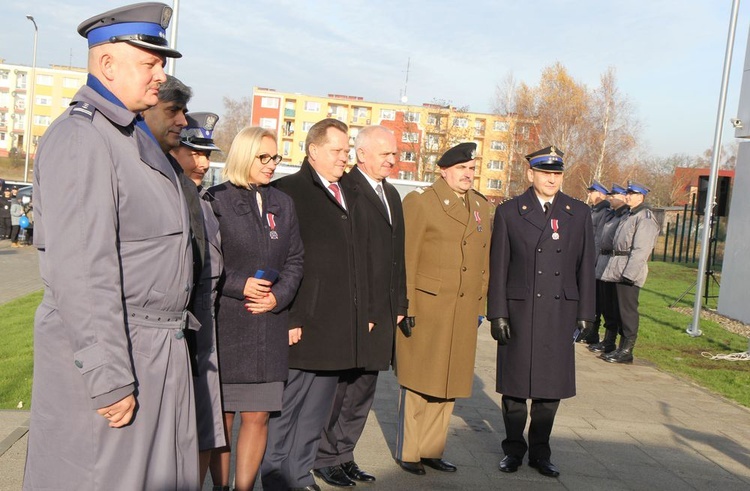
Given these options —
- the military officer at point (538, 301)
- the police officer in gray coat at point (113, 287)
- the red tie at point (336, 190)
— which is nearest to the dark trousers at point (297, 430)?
the red tie at point (336, 190)

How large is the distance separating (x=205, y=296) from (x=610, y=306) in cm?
921

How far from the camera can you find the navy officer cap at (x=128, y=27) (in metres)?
2.82

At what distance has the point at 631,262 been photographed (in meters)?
11.3

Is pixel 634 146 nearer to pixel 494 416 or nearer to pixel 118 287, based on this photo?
pixel 494 416

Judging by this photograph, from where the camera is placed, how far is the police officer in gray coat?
2.62 metres

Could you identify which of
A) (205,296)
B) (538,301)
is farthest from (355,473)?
(205,296)

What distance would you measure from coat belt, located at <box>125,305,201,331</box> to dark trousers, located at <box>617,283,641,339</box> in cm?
940

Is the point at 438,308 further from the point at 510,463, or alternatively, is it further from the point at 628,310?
the point at 628,310

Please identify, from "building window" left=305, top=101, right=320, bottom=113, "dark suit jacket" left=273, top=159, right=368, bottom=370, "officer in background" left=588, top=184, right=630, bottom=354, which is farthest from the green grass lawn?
"building window" left=305, top=101, right=320, bottom=113

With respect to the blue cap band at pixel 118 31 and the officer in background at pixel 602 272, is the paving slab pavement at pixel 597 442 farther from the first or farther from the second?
the blue cap band at pixel 118 31

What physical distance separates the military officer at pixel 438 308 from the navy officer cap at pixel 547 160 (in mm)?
575

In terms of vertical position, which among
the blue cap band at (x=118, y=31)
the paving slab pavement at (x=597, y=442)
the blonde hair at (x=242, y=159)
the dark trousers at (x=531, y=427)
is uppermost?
the blue cap band at (x=118, y=31)

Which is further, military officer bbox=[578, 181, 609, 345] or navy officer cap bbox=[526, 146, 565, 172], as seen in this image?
military officer bbox=[578, 181, 609, 345]

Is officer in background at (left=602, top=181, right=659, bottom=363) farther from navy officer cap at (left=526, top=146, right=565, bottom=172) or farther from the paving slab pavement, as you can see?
navy officer cap at (left=526, top=146, right=565, bottom=172)
